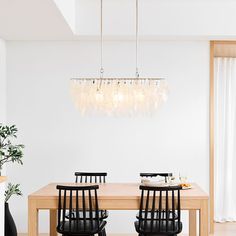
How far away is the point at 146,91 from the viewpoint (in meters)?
4.80

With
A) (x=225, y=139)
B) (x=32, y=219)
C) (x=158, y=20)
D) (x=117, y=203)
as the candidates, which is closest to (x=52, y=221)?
(x=32, y=219)

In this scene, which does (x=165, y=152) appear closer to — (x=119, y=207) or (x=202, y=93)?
(x=202, y=93)

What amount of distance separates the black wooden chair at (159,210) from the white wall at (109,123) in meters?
1.64

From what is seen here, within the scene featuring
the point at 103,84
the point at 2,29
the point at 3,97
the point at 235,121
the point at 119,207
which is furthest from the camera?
the point at 235,121

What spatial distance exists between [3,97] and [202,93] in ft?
8.32

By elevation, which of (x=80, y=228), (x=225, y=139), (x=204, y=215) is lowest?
(x=80, y=228)

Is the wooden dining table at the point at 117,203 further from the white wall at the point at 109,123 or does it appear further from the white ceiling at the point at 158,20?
the white ceiling at the point at 158,20

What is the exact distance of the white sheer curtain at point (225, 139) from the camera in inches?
272

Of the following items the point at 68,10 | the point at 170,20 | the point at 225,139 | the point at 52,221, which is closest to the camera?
the point at 52,221

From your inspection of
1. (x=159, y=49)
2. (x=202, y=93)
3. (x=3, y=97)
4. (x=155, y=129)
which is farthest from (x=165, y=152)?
(x=3, y=97)

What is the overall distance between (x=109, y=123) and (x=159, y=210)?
2.11m

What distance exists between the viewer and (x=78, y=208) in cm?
438

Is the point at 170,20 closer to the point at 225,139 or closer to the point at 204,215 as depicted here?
the point at 225,139

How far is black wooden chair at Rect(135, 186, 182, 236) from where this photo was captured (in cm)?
429
